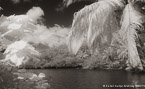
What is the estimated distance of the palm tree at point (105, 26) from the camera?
1.69m

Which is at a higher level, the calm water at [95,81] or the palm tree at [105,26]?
the palm tree at [105,26]

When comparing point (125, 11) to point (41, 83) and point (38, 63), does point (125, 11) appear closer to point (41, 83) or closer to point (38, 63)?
point (41, 83)

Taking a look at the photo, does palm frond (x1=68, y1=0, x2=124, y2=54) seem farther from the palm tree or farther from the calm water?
the calm water

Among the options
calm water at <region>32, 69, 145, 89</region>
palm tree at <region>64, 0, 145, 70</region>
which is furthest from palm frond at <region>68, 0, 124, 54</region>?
calm water at <region>32, 69, 145, 89</region>

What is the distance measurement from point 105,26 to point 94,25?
0.11 meters

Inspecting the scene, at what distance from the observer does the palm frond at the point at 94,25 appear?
1.71 meters

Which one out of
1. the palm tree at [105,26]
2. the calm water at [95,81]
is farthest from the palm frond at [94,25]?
the calm water at [95,81]

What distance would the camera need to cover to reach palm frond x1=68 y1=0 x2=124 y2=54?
5.60ft

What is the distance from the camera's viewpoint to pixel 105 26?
1.78 m

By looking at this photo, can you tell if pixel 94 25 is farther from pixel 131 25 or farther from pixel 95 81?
pixel 95 81

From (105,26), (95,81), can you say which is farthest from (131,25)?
(95,81)

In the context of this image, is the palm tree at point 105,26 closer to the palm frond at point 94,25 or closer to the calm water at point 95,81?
the palm frond at point 94,25

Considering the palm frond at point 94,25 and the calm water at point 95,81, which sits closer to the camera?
the palm frond at point 94,25

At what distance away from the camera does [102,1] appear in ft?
5.89
